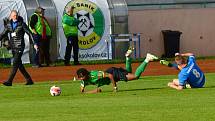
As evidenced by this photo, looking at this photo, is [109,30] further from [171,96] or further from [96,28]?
[171,96]

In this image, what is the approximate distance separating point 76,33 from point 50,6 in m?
2.40

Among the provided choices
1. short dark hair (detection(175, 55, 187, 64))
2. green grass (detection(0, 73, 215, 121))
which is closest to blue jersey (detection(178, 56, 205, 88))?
short dark hair (detection(175, 55, 187, 64))

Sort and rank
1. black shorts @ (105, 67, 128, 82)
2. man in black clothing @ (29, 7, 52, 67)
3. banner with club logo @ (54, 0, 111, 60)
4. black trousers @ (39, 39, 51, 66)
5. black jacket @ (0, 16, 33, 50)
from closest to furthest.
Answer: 1. black shorts @ (105, 67, 128, 82)
2. black jacket @ (0, 16, 33, 50)
3. man in black clothing @ (29, 7, 52, 67)
4. black trousers @ (39, 39, 51, 66)
5. banner with club logo @ (54, 0, 111, 60)

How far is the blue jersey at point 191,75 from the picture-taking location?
18.6 meters

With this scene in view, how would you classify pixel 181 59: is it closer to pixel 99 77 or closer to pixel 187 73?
pixel 187 73

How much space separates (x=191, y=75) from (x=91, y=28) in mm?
15316

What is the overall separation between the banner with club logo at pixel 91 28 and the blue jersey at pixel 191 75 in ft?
48.0

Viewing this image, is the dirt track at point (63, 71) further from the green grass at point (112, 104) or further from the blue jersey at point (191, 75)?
the blue jersey at point (191, 75)

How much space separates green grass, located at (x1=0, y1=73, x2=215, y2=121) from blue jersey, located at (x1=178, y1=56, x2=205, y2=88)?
0.26 meters

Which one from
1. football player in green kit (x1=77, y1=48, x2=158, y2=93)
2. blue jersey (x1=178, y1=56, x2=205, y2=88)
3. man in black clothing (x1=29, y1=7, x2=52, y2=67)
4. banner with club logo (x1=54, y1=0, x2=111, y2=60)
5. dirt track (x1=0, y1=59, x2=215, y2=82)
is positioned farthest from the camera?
banner with club logo (x1=54, y1=0, x2=111, y2=60)

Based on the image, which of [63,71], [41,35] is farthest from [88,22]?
[63,71]

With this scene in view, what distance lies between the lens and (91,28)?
33.7 metres

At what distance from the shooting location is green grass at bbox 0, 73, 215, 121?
13062mm

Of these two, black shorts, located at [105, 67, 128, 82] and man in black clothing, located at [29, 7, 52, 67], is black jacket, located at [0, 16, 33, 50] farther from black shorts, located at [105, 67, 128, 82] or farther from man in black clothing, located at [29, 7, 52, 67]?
man in black clothing, located at [29, 7, 52, 67]
